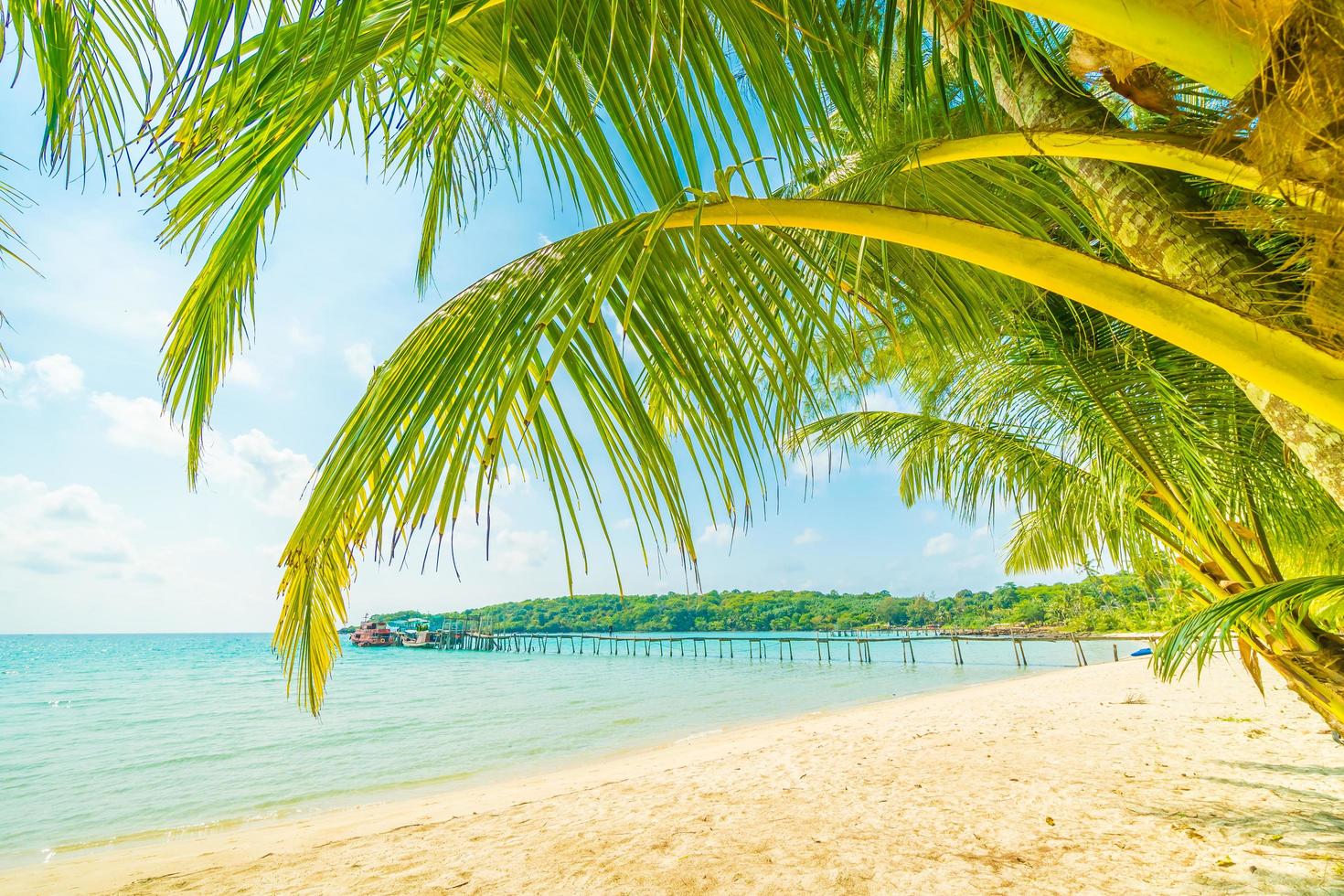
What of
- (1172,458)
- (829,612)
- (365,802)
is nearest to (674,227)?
(1172,458)

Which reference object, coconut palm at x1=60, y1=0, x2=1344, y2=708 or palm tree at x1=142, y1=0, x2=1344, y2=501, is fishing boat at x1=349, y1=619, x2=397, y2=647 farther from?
palm tree at x1=142, y1=0, x2=1344, y2=501

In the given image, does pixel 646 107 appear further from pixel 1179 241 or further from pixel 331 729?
pixel 331 729

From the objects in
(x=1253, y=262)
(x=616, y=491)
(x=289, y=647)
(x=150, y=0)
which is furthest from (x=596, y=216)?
(x=1253, y=262)

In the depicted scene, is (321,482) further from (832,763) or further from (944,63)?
(832,763)

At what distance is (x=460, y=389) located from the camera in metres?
0.83

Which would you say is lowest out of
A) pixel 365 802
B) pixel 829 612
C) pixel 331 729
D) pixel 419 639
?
pixel 419 639

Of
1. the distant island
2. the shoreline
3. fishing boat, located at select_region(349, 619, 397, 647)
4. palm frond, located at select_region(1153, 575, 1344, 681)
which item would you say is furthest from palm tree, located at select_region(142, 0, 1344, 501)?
fishing boat, located at select_region(349, 619, 397, 647)

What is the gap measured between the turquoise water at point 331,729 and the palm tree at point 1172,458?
8.31m

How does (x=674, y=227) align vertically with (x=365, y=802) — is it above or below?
above

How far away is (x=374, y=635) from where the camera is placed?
189ft

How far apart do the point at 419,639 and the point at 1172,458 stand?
60.4 m

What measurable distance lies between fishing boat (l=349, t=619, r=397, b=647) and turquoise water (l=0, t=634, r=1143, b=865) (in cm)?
2829

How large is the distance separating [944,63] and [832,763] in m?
6.14

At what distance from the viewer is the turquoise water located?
8.09 meters
